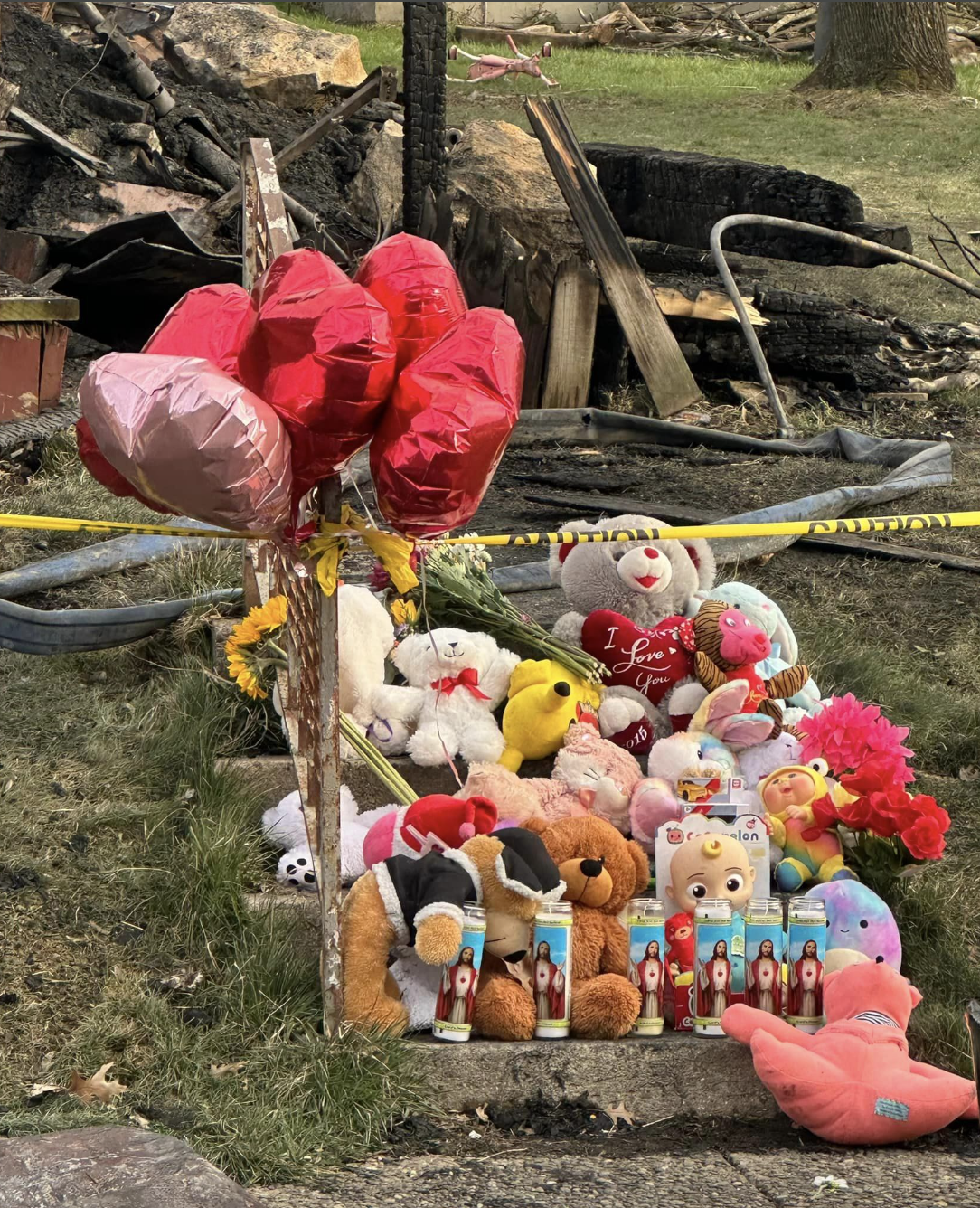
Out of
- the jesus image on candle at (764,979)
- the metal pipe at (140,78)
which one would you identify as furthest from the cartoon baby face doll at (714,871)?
the metal pipe at (140,78)

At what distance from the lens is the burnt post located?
848 centimetres

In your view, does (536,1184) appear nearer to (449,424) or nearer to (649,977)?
(649,977)

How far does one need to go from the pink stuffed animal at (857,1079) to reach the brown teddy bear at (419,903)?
0.55 meters

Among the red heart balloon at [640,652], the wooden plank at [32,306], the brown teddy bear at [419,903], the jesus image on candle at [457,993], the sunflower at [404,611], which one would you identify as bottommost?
the jesus image on candle at [457,993]

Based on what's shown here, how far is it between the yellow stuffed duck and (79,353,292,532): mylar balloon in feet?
5.20

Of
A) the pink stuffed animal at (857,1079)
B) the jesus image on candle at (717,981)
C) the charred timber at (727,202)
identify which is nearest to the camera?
the pink stuffed animal at (857,1079)

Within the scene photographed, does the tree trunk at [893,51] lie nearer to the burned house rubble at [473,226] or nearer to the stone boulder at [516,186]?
the burned house rubble at [473,226]

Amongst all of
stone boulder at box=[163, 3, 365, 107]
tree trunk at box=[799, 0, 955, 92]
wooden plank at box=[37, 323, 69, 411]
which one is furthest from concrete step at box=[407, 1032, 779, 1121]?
tree trunk at box=[799, 0, 955, 92]

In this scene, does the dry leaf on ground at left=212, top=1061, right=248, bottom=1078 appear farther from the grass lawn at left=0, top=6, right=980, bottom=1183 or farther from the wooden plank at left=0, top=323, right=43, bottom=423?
the wooden plank at left=0, top=323, right=43, bottom=423

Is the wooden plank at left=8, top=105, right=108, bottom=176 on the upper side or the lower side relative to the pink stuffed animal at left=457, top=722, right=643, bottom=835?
upper

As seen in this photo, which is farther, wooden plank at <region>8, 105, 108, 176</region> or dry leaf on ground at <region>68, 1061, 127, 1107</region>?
wooden plank at <region>8, 105, 108, 176</region>

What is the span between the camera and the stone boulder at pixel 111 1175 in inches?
100

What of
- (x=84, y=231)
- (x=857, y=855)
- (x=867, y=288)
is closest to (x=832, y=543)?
(x=857, y=855)

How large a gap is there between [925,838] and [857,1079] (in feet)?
2.41
